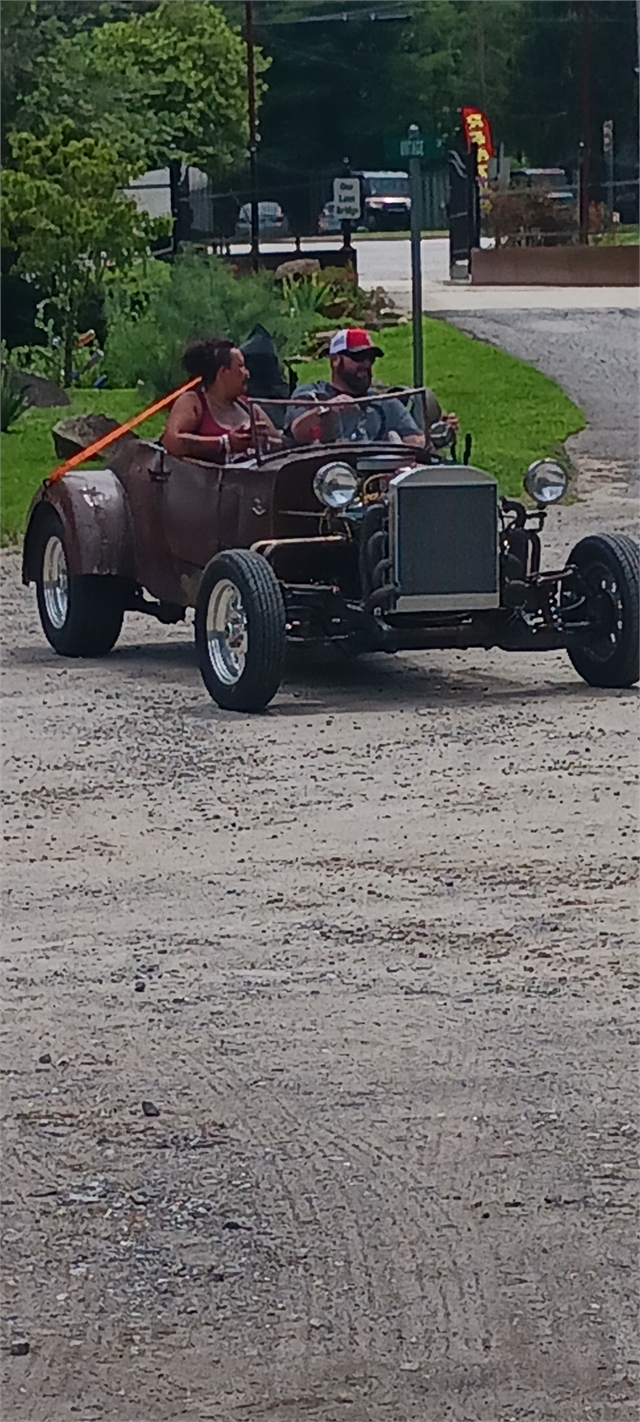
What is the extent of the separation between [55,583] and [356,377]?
1838 millimetres

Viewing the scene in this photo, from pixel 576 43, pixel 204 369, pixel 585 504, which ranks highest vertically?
pixel 576 43

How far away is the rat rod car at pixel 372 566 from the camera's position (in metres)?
9.97

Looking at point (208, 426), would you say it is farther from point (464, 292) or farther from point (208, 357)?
point (464, 292)

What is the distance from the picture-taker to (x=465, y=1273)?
163 inches

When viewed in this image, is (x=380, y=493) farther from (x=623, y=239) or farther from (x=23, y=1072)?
(x=623, y=239)

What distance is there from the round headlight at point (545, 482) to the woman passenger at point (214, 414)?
1093 mm

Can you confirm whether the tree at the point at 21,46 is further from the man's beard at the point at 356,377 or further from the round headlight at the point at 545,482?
the round headlight at the point at 545,482

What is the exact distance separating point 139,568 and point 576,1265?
7371 mm

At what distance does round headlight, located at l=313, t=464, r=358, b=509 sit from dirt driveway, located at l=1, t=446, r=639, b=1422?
41.8 inches

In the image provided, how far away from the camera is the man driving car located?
10750mm

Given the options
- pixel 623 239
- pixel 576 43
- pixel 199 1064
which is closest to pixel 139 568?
pixel 199 1064

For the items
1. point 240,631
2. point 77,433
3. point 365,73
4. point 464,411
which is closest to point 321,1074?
point 240,631

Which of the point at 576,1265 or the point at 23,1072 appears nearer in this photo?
the point at 576,1265

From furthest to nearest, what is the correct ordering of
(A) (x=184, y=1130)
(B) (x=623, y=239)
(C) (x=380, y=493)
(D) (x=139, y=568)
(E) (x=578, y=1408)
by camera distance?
1. (B) (x=623, y=239)
2. (D) (x=139, y=568)
3. (C) (x=380, y=493)
4. (A) (x=184, y=1130)
5. (E) (x=578, y=1408)
